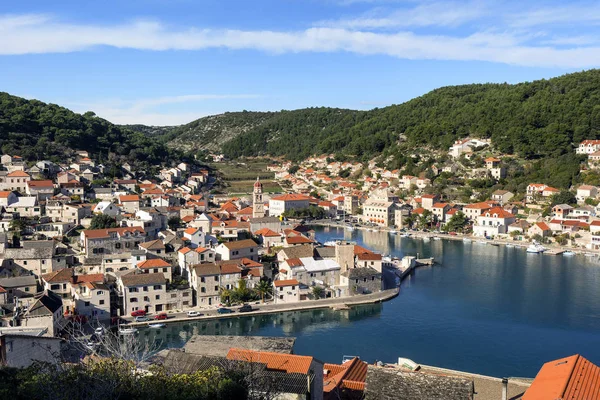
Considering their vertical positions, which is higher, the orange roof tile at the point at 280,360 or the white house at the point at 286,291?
the orange roof tile at the point at 280,360

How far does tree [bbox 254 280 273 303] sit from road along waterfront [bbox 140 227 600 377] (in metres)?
A: 1.32

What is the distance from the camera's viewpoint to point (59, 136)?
41.6 meters

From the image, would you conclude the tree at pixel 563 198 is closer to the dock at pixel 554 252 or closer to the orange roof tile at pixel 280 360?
the dock at pixel 554 252

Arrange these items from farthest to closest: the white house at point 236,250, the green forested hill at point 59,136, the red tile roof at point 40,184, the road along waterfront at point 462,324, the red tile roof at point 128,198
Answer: the green forested hill at point 59,136 → the red tile roof at point 128,198 → the red tile roof at point 40,184 → the white house at point 236,250 → the road along waterfront at point 462,324

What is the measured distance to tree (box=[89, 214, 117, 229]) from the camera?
2419cm

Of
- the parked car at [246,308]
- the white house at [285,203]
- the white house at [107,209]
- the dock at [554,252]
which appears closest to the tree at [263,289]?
the parked car at [246,308]

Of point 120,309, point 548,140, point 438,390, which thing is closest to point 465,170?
point 548,140

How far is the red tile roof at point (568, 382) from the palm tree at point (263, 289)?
38.8 ft

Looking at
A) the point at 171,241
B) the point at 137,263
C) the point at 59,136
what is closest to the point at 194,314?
the point at 137,263

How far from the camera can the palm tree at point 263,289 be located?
64.0 feet

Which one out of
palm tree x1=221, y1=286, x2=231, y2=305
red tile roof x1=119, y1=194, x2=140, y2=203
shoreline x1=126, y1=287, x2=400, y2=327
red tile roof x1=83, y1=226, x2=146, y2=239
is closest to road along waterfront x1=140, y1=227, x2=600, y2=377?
shoreline x1=126, y1=287, x2=400, y2=327

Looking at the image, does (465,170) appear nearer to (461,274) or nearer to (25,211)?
(461,274)

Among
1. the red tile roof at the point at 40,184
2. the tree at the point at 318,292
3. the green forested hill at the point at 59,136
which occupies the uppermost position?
the green forested hill at the point at 59,136

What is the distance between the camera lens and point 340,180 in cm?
5791
